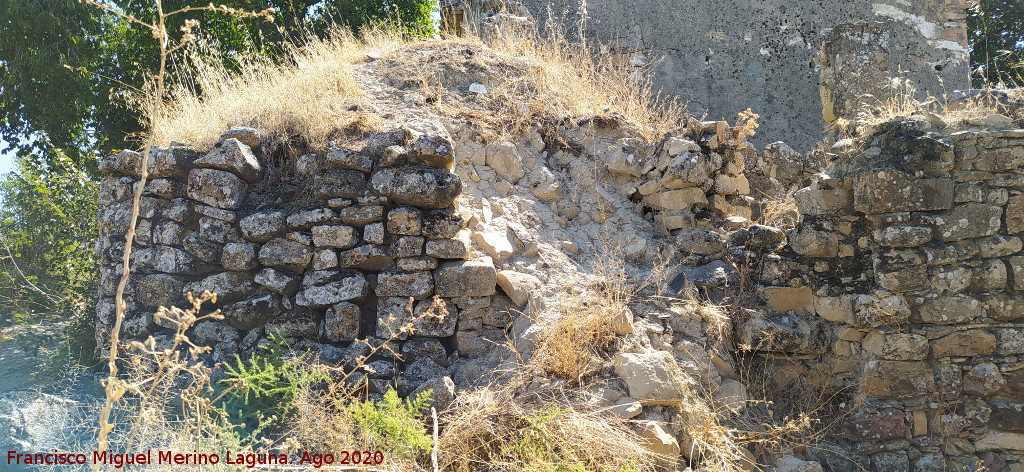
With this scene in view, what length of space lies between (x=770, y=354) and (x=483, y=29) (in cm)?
476

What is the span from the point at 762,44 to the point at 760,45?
0.03 meters

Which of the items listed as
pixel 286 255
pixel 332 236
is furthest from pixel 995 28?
pixel 286 255

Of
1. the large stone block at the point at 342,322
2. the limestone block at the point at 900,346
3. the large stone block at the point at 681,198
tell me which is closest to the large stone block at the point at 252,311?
the large stone block at the point at 342,322

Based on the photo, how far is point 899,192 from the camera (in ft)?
14.2

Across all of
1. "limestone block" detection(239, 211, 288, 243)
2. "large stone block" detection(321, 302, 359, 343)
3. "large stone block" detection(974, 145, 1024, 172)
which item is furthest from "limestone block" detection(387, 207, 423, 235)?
"large stone block" detection(974, 145, 1024, 172)

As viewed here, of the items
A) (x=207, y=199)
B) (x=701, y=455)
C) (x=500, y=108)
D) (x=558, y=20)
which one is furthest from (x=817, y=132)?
(x=207, y=199)

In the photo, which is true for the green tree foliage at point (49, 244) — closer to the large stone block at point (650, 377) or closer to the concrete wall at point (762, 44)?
the large stone block at point (650, 377)

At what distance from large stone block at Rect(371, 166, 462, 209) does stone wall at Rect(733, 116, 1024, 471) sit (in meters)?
2.10

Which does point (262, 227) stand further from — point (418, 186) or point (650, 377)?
point (650, 377)

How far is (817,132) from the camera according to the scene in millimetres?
8695

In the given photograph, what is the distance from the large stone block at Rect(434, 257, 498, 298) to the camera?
14.4ft

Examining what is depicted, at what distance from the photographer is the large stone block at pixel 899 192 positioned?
14.1 feet

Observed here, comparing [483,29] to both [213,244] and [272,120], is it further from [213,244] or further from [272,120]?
[213,244]

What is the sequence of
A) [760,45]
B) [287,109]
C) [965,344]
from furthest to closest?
1. [760,45]
2. [287,109]
3. [965,344]
